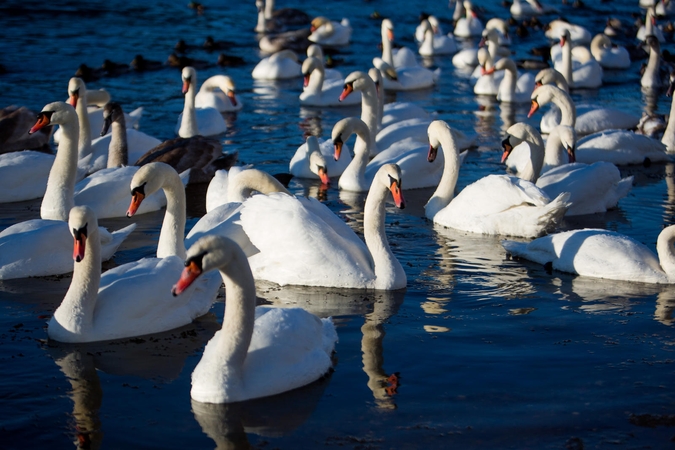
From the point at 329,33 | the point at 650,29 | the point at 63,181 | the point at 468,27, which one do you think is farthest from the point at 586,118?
the point at 468,27

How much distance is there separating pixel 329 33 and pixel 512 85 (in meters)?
9.35

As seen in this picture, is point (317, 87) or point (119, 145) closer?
point (119, 145)

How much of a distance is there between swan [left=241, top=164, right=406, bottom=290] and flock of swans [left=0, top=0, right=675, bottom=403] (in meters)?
0.01

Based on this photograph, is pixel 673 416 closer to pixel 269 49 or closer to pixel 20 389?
Answer: pixel 20 389

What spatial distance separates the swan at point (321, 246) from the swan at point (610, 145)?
20.4ft

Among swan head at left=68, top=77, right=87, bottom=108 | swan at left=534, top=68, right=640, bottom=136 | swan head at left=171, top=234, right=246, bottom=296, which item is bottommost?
swan at left=534, top=68, right=640, bottom=136

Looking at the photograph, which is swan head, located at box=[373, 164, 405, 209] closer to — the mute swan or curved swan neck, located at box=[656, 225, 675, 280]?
the mute swan

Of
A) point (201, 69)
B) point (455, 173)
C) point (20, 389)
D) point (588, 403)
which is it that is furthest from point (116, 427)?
point (201, 69)

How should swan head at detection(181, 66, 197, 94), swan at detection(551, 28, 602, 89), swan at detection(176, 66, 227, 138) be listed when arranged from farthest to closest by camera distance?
swan at detection(551, 28, 602, 89) < swan head at detection(181, 66, 197, 94) < swan at detection(176, 66, 227, 138)

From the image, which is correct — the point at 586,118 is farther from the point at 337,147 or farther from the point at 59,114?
the point at 59,114

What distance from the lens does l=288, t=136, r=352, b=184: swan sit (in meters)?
14.3

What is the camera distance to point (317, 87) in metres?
20.4

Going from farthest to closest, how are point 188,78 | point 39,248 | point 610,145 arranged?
1. point 188,78
2. point 610,145
3. point 39,248

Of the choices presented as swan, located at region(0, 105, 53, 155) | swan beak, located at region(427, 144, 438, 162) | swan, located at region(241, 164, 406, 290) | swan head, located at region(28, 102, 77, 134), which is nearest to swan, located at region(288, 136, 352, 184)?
swan beak, located at region(427, 144, 438, 162)
